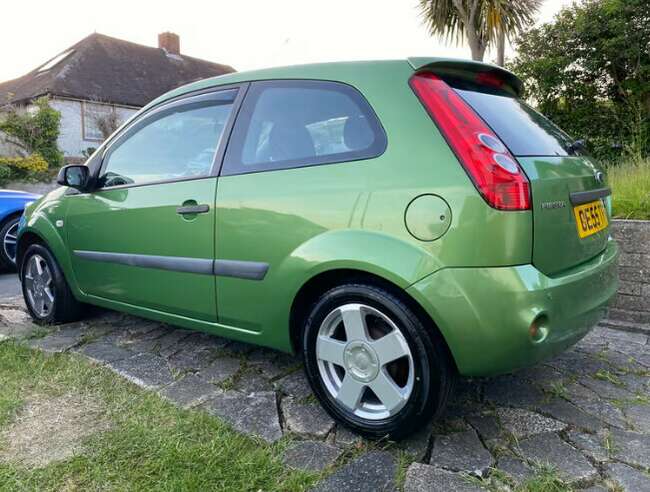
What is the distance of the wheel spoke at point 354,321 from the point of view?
2.01m

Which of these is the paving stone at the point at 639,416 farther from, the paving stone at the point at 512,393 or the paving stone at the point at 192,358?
the paving stone at the point at 192,358

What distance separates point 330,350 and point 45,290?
2554 millimetres

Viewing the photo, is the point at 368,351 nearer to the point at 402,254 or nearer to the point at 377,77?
the point at 402,254

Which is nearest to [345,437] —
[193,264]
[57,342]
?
Result: [193,264]

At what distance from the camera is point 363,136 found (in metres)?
2.04

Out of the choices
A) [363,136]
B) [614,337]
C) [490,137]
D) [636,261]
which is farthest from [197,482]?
[636,261]

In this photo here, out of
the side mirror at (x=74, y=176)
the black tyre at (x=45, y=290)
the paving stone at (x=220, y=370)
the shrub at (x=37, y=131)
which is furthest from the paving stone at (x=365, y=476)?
the shrub at (x=37, y=131)

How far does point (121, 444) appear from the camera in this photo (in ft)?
6.63

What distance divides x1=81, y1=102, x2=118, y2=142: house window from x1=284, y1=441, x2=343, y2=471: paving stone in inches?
823

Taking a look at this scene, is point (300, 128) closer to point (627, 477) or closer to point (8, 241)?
point (627, 477)

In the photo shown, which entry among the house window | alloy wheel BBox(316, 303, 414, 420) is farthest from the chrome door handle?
the house window

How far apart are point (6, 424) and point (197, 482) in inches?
41.0

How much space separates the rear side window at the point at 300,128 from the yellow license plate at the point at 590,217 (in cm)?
86

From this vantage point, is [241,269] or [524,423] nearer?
[524,423]
